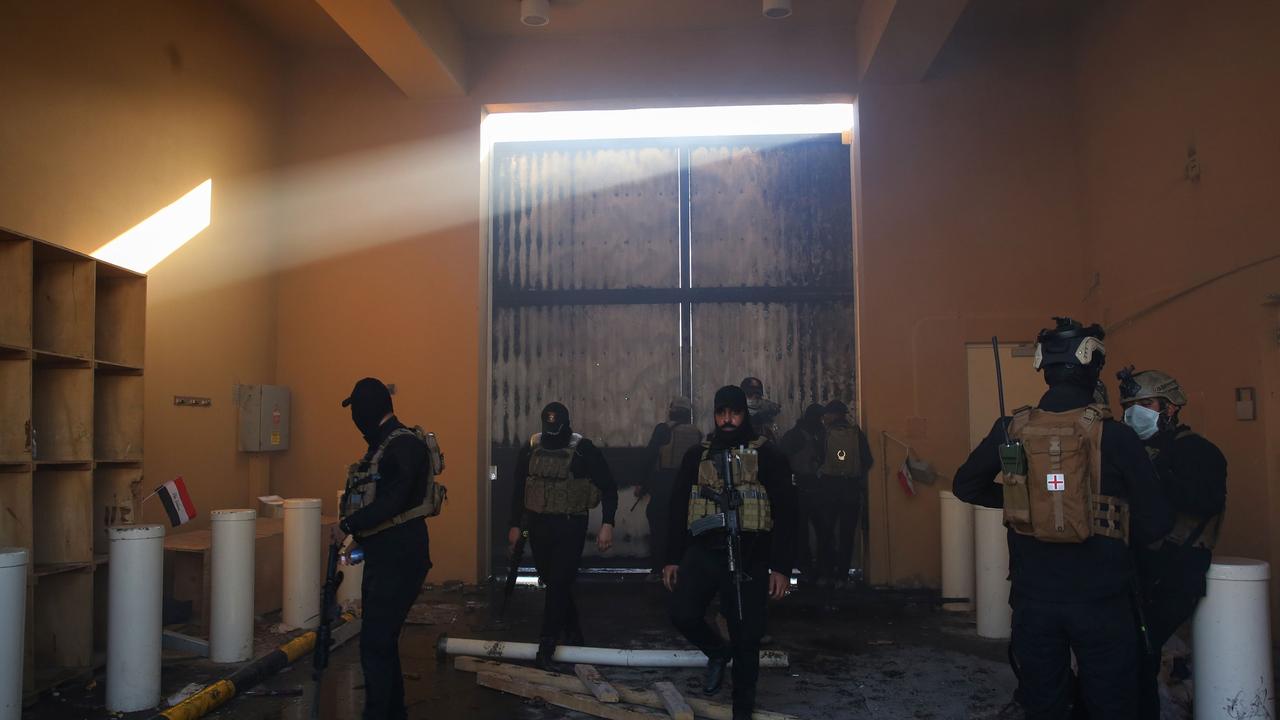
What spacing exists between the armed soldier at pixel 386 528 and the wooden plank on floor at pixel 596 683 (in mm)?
1177

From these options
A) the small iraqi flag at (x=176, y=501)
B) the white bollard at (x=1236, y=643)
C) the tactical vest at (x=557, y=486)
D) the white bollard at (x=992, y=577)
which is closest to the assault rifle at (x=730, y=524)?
the tactical vest at (x=557, y=486)

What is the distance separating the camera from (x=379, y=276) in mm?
9875

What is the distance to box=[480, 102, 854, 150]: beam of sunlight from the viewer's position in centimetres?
1017

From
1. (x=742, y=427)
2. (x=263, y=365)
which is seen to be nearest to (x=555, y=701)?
(x=742, y=427)

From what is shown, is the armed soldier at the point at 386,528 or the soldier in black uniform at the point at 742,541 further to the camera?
the soldier in black uniform at the point at 742,541

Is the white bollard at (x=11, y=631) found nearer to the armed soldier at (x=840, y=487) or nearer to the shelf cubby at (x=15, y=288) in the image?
the shelf cubby at (x=15, y=288)

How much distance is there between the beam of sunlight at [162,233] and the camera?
721 centimetres

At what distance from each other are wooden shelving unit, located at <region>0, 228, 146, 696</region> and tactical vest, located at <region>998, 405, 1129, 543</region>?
539cm

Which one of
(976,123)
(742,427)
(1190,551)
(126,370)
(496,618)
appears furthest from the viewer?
(976,123)

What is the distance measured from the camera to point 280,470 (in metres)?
9.77

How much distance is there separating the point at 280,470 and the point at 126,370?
11.1ft

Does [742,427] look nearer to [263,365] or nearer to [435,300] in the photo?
[435,300]

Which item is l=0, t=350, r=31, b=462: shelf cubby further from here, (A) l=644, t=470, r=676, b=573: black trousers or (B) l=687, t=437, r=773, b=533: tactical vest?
(A) l=644, t=470, r=676, b=573: black trousers

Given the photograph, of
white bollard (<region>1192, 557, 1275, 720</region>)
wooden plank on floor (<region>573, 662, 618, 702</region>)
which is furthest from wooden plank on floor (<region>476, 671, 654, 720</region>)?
white bollard (<region>1192, 557, 1275, 720</region>)
